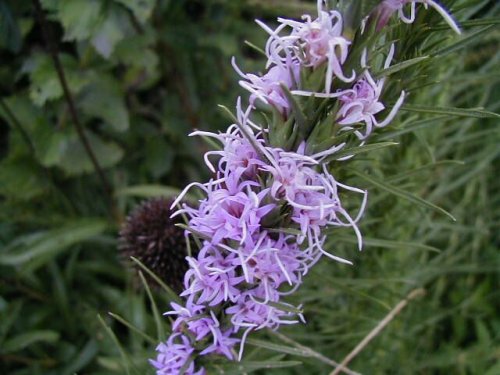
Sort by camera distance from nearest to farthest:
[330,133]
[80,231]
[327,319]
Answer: [330,133]
[327,319]
[80,231]

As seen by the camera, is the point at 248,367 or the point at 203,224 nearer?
the point at 203,224

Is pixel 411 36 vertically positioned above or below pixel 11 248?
above

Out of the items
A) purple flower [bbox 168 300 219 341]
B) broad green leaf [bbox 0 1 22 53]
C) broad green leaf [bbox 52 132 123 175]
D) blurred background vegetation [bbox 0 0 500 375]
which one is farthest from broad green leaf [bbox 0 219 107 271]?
purple flower [bbox 168 300 219 341]

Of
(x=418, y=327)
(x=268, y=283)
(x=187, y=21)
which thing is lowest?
(x=418, y=327)

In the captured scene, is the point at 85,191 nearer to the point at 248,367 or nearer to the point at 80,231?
the point at 80,231

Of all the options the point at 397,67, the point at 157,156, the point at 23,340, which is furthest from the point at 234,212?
the point at 157,156

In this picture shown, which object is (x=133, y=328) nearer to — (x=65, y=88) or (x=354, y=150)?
(x=354, y=150)

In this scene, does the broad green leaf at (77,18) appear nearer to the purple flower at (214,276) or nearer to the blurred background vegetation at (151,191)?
the blurred background vegetation at (151,191)

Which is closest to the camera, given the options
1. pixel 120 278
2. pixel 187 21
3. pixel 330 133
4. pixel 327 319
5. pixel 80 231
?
pixel 330 133

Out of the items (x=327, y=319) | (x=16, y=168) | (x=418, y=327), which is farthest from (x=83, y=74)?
(x=418, y=327)
